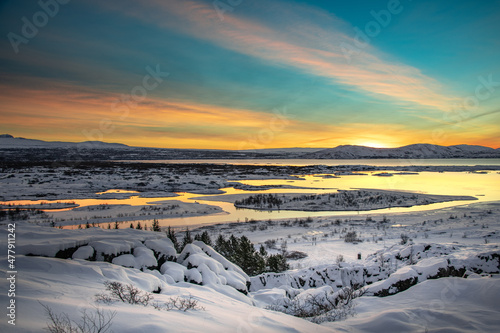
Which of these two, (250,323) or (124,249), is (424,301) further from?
(124,249)

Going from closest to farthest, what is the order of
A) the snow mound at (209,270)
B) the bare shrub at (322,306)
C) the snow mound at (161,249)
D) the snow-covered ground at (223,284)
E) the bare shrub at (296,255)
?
the snow-covered ground at (223,284) → the bare shrub at (322,306) → the snow mound at (209,270) → the snow mound at (161,249) → the bare shrub at (296,255)

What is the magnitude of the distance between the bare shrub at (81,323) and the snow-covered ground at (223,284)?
0.31 feet

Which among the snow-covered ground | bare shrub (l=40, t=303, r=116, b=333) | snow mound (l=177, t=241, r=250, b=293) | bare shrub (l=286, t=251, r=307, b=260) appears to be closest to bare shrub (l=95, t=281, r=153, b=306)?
the snow-covered ground

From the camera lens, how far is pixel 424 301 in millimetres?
5422

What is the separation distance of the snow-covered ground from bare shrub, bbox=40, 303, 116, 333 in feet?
0.31

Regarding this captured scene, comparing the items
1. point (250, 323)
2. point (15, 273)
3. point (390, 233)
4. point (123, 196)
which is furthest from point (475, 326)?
point (123, 196)

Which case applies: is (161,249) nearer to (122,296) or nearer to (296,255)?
(122,296)

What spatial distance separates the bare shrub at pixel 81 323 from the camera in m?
3.15

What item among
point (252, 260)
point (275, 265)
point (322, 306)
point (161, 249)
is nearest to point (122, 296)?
point (161, 249)

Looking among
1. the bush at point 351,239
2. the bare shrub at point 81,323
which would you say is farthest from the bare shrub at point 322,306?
the bush at point 351,239

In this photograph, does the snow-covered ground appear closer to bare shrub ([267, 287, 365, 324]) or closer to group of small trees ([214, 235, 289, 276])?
bare shrub ([267, 287, 365, 324])

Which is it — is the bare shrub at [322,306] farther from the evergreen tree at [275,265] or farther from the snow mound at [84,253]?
the snow mound at [84,253]

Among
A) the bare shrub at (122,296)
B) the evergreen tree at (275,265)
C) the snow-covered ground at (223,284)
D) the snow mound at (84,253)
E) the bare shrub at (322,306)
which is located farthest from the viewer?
the evergreen tree at (275,265)

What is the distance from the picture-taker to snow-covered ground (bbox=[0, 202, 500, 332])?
407 cm
